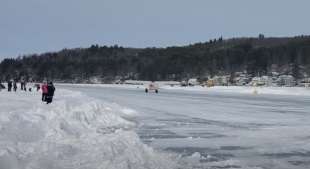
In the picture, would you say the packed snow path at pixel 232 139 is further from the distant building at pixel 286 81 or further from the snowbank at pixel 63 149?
the distant building at pixel 286 81

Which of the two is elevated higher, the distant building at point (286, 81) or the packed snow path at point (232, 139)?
the distant building at point (286, 81)

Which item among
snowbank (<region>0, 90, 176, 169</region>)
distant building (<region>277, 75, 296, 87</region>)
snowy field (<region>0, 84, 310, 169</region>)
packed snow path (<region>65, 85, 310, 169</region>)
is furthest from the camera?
distant building (<region>277, 75, 296, 87</region>)

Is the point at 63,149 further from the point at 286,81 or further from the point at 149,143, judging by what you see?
the point at 286,81

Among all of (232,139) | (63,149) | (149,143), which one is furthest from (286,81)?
(63,149)

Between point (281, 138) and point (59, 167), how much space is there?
26.1 ft

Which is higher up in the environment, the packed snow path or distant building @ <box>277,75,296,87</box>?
distant building @ <box>277,75,296,87</box>

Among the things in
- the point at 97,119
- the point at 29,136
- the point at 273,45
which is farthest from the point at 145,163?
the point at 273,45

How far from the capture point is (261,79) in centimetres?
16175

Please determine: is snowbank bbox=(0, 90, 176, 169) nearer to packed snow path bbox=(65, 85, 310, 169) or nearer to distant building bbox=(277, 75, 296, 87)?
packed snow path bbox=(65, 85, 310, 169)

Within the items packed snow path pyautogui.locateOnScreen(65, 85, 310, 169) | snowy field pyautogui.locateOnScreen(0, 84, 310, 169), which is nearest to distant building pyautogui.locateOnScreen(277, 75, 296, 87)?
packed snow path pyautogui.locateOnScreen(65, 85, 310, 169)

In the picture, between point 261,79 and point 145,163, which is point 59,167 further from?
point 261,79

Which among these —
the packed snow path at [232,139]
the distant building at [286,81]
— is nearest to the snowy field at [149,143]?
the packed snow path at [232,139]

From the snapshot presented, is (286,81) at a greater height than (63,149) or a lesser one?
greater

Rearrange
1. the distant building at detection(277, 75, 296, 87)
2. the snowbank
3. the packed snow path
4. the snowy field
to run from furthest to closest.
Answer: the distant building at detection(277, 75, 296, 87)
the packed snow path
the snowy field
the snowbank
